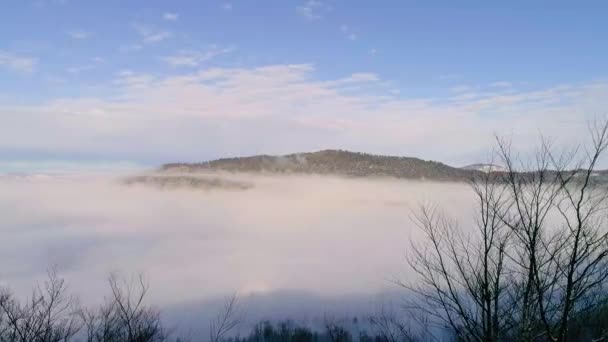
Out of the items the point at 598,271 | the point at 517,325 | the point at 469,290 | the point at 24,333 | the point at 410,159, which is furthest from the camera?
the point at 410,159

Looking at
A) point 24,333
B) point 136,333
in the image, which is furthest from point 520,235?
point 24,333

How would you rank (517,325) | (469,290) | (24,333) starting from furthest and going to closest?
(24,333) < (469,290) < (517,325)

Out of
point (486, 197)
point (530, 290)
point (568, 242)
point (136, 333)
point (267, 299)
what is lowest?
point (267, 299)

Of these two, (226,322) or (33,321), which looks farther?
(226,322)

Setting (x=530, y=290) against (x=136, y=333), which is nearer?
(x=530, y=290)

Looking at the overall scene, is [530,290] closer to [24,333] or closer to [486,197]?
[486,197]

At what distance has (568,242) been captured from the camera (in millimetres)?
7762

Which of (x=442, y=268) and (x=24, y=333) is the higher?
(x=442, y=268)

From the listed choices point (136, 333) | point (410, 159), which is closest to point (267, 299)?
point (410, 159)

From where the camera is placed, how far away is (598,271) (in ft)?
24.6

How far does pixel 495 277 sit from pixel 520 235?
0.91 metres

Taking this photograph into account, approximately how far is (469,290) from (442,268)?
1.92ft

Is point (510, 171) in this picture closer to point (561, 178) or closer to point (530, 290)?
point (561, 178)

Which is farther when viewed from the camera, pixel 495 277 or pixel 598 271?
pixel 495 277
